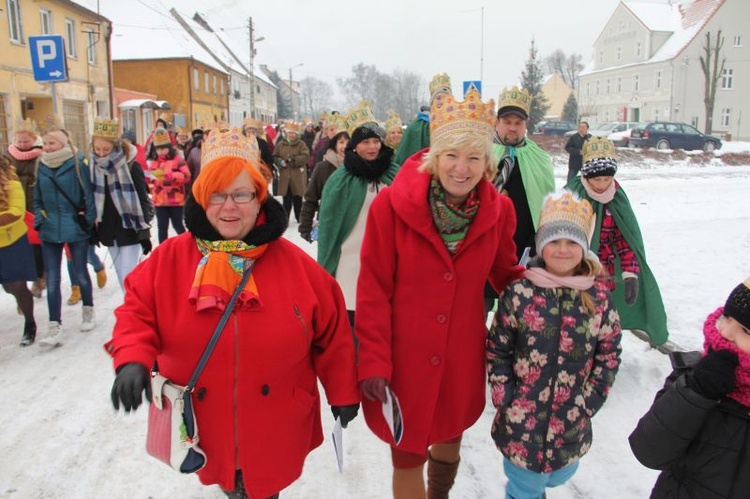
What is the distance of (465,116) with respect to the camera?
7.84ft

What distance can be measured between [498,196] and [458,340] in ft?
2.18

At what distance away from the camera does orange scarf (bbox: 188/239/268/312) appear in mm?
2021

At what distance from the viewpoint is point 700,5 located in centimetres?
4972

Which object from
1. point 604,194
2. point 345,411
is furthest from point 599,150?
point 345,411

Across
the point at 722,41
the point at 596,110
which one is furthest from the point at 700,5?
the point at 596,110

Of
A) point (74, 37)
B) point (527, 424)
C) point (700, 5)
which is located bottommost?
point (527, 424)

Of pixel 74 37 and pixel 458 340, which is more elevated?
pixel 74 37

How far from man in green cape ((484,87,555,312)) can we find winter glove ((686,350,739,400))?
2.15 m

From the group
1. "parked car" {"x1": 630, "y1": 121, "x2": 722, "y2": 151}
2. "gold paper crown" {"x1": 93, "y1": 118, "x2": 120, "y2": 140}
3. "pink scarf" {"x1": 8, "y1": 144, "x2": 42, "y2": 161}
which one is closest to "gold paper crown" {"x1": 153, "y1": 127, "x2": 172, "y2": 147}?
"pink scarf" {"x1": 8, "y1": 144, "x2": 42, "y2": 161}

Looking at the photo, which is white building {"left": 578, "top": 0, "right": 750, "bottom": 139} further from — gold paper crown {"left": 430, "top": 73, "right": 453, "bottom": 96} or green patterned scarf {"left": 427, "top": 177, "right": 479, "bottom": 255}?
green patterned scarf {"left": 427, "top": 177, "right": 479, "bottom": 255}

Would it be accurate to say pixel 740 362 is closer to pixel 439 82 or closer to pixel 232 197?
pixel 232 197

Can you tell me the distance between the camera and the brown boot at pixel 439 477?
109 inches

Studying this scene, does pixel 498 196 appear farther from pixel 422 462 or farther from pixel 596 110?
Result: pixel 596 110

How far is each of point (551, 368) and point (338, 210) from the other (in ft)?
7.11
